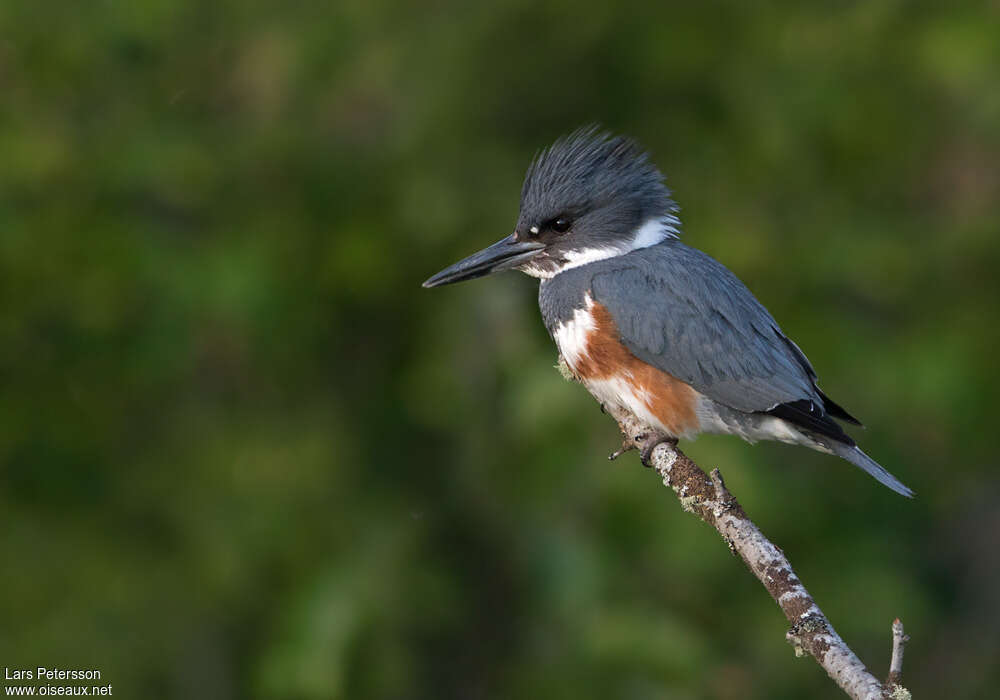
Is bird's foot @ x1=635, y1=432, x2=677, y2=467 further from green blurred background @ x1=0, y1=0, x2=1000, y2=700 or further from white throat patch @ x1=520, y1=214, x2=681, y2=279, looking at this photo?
green blurred background @ x1=0, y1=0, x2=1000, y2=700

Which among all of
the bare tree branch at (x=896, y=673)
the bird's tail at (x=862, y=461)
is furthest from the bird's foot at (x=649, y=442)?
the bare tree branch at (x=896, y=673)

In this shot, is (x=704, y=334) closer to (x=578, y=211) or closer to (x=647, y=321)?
(x=647, y=321)

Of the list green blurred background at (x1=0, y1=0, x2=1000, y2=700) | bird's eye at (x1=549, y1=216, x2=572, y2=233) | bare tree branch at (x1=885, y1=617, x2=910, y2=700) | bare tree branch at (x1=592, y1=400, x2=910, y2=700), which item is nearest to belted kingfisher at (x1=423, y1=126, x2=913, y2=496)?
bird's eye at (x1=549, y1=216, x2=572, y2=233)

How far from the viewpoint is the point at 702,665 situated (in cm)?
347

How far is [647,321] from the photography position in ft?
9.92

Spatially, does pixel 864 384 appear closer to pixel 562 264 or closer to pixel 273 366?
pixel 562 264

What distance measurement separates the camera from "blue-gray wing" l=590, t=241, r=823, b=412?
9.86 feet

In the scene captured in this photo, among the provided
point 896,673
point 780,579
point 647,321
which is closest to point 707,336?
point 647,321

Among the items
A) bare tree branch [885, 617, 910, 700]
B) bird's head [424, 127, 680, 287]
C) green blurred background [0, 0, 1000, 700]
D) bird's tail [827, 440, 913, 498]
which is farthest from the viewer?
green blurred background [0, 0, 1000, 700]

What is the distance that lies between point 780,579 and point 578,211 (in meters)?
1.49

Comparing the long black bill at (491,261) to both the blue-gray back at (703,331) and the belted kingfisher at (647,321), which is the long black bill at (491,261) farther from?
the blue-gray back at (703,331)

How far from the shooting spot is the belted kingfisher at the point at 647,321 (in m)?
2.97

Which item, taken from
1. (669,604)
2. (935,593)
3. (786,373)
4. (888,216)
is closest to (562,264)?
(786,373)

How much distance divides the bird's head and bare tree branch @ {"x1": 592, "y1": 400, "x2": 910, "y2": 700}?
736mm
